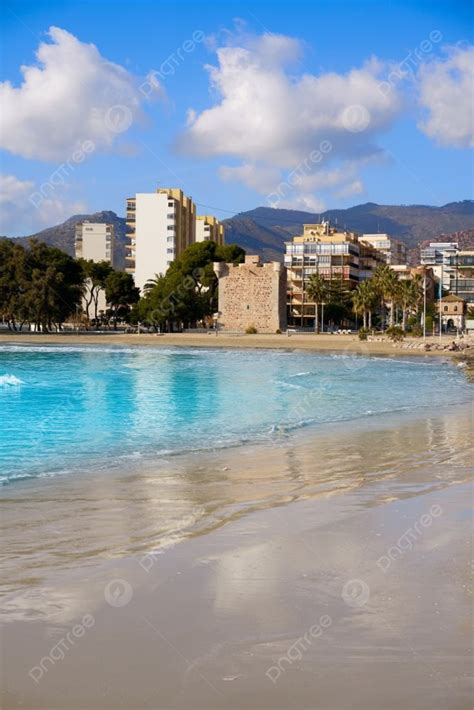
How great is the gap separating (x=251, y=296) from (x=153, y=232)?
36.2 m

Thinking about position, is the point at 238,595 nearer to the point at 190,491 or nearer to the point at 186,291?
the point at 190,491

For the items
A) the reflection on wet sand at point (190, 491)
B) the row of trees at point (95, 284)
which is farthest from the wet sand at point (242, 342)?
the reflection on wet sand at point (190, 491)

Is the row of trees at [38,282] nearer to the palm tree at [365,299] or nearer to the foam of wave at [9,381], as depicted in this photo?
the palm tree at [365,299]

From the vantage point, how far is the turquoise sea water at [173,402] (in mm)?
15359

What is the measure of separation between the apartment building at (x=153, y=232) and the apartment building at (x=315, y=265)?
58.0 ft

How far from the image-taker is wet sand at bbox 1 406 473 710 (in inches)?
159

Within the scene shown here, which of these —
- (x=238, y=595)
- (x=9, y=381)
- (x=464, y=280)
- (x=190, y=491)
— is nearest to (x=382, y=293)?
(x=9, y=381)

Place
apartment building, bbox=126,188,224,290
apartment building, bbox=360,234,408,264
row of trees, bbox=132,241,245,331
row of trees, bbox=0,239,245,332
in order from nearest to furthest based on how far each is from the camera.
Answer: row of trees, bbox=0,239,245,332 → row of trees, bbox=132,241,245,331 → apartment building, bbox=126,188,224,290 → apartment building, bbox=360,234,408,264

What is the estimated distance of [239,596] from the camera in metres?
5.40

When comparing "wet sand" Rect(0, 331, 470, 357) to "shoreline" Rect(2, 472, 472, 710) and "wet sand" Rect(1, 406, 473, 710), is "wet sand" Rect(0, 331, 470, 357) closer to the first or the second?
"wet sand" Rect(1, 406, 473, 710)

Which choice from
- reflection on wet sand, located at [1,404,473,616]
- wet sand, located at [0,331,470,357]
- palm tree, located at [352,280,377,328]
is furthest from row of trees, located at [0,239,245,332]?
reflection on wet sand, located at [1,404,473,616]

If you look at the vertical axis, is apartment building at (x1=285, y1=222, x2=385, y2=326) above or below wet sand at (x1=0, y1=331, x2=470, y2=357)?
above

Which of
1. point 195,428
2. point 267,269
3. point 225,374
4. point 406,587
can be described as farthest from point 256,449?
point 267,269

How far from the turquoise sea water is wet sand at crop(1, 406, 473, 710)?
152 inches
